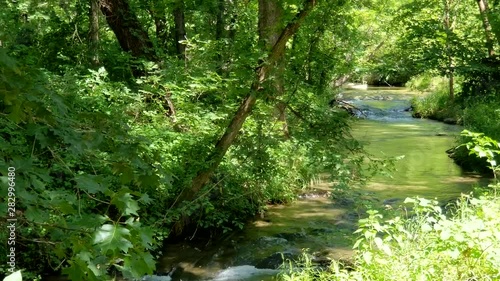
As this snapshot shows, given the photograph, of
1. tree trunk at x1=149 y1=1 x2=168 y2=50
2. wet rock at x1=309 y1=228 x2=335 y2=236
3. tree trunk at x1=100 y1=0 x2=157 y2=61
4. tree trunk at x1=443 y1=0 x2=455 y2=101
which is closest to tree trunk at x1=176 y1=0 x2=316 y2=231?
wet rock at x1=309 y1=228 x2=335 y2=236

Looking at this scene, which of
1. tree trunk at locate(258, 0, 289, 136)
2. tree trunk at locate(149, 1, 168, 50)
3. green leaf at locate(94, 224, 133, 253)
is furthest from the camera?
tree trunk at locate(149, 1, 168, 50)

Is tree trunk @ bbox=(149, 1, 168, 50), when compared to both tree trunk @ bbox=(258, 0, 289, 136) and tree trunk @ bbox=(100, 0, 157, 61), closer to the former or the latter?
tree trunk @ bbox=(100, 0, 157, 61)

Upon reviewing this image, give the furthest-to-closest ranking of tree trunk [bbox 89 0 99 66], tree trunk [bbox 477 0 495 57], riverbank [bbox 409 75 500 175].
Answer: tree trunk [bbox 477 0 495 57], riverbank [bbox 409 75 500 175], tree trunk [bbox 89 0 99 66]

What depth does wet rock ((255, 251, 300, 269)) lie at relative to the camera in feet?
22.0

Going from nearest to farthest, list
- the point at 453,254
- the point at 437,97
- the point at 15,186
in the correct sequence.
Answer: the point at 15,186
the point at 453,254
the point at 437,97

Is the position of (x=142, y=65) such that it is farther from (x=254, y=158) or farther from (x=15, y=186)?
(x=15, y=186)

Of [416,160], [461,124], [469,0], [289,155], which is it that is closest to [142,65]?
[289,155]

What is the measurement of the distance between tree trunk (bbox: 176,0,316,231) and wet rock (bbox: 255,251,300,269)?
4.11ft

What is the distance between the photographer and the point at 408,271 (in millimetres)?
3582

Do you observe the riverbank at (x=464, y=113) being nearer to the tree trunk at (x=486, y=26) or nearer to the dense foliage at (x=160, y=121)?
the dense foliage at (x=160, y=121)

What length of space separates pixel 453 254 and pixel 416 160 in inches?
414

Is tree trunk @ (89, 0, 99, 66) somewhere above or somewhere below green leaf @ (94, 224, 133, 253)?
above

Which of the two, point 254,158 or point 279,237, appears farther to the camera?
point 279,237

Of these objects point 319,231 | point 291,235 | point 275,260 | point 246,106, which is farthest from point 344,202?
point 246,106
